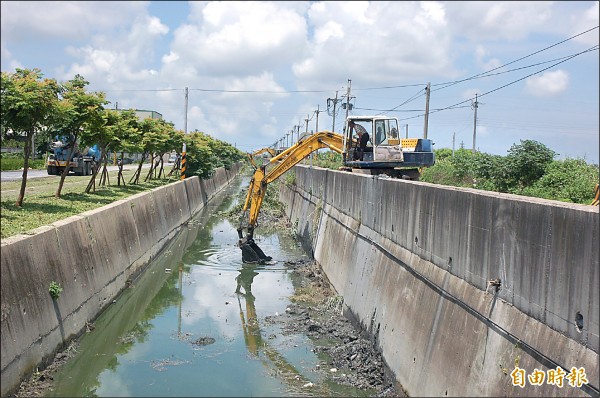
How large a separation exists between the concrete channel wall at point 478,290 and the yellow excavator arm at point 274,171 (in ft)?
28.6

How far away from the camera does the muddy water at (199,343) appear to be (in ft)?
35.4

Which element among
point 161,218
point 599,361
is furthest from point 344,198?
point 599,361

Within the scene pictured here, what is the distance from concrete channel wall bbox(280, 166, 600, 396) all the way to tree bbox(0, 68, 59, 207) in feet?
27.9

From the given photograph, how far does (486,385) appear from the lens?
7102 millimetres

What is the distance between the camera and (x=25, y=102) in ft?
46.6

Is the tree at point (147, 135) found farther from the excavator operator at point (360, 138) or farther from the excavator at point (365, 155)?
the excavator operator at point (360, 138)

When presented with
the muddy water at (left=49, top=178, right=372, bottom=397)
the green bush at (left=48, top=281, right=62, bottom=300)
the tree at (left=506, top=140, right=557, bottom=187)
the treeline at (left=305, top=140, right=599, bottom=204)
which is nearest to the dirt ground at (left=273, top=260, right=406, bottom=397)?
the muddy water at (left=49, top=178, right=372, bottom=397)

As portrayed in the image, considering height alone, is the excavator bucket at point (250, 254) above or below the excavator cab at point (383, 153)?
below

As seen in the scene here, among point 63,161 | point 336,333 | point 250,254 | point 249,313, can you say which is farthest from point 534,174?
point 63,161

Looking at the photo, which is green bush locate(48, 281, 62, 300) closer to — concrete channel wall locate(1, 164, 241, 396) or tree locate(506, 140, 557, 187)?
concrete channel wall locate(1, 164, 241, 396)

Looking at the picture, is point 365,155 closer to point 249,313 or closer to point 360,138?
point 360,138

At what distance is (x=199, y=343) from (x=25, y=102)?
6.86 m

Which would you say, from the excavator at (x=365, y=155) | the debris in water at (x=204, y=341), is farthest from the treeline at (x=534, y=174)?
the debris in water at (x=204, y=341)

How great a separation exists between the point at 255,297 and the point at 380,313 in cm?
664
